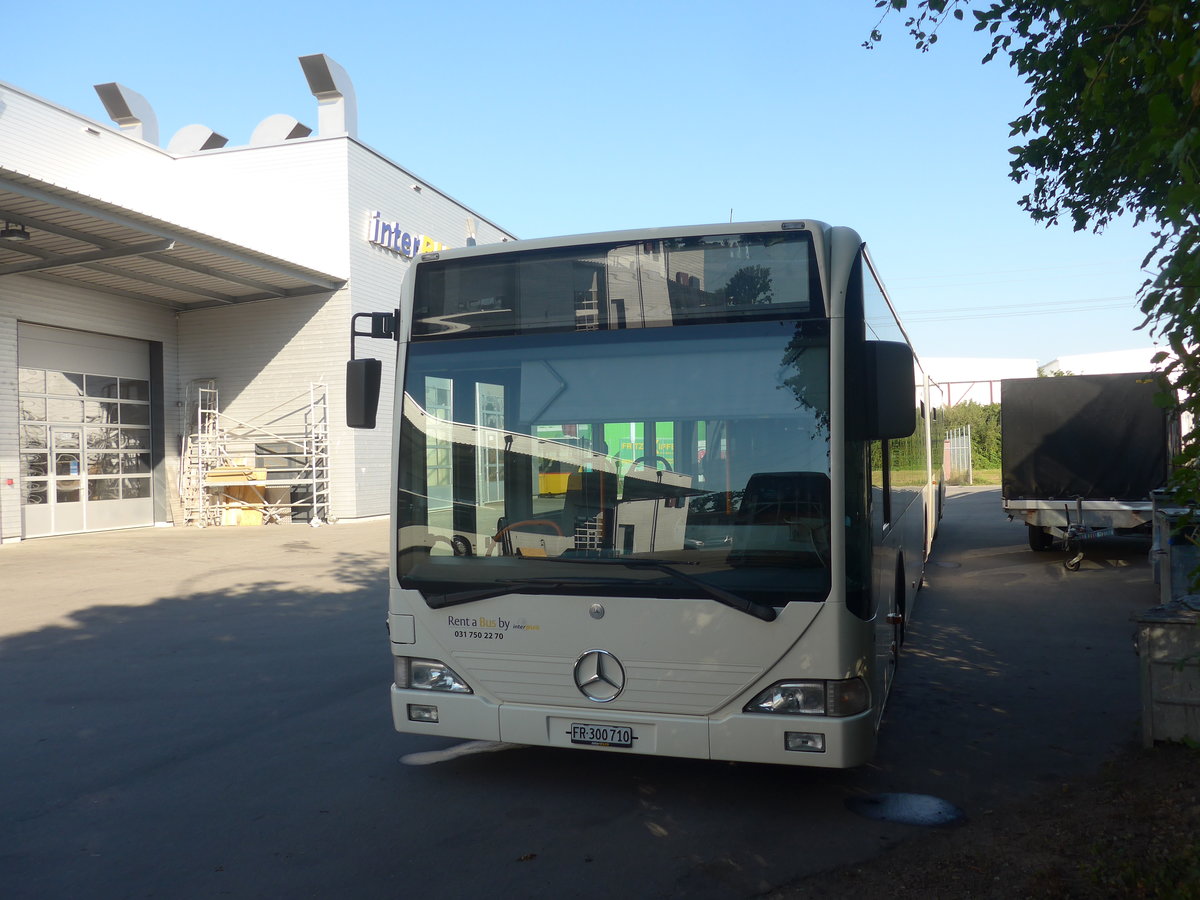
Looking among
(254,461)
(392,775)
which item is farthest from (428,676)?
(254,461)

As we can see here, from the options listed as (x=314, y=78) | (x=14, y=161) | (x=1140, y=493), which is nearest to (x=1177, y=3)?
(x=1140, y=493)

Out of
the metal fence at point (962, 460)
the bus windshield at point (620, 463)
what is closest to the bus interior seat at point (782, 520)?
the bus windshield at point (620, 463)

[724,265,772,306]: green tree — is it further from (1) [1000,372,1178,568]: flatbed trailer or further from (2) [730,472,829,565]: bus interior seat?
(1) [1000,372,1178,568]: flatbed trailer

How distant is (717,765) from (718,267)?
2.88 metres

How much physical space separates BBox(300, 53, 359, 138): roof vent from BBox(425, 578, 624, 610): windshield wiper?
23.0m

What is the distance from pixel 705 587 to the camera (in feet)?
15.2

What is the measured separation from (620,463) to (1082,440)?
13.2m

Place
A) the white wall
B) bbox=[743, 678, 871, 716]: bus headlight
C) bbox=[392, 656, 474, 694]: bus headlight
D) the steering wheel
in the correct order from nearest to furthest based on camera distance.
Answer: bbox=[743, 678, 871, 716]: bus headlight < the steering wheel < bbox=[392, 656, 474, 694]: bus headlight < the white wall

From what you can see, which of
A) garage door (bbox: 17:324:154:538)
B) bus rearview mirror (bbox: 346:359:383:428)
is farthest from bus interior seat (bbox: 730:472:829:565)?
garage door (bbox: 17:324:154:538)

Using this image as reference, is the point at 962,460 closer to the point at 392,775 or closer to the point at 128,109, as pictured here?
the point at 128,109

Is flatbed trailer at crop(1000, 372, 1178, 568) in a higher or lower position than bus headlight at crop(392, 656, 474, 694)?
higher

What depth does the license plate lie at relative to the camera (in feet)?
15.8

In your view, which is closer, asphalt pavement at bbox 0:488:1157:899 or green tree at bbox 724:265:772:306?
asphalt pavement at bbox 0:488:1157:899

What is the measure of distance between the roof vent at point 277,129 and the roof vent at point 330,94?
2.25 metres
